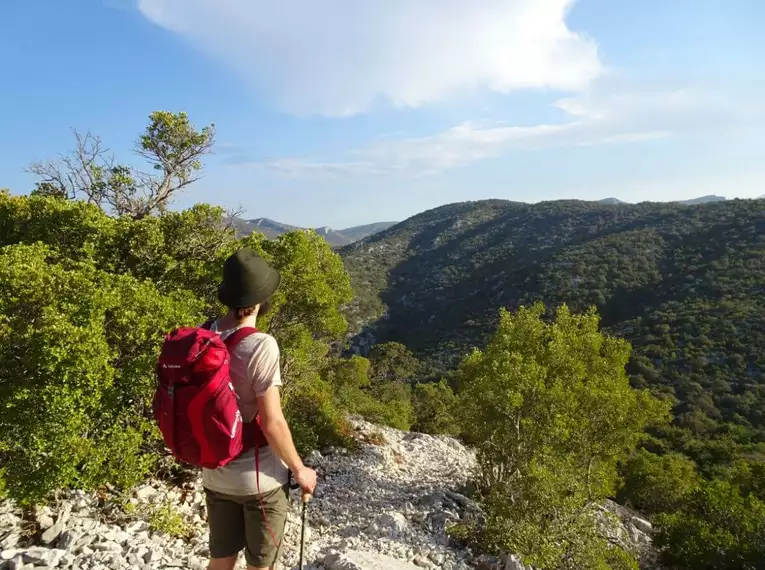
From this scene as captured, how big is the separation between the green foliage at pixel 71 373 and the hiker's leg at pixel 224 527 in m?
4.14

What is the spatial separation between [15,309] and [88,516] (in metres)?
3.23

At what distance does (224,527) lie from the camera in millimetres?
2990

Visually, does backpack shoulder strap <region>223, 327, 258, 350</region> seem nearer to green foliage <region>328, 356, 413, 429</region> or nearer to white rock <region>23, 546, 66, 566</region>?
white rock <region>23, 546, 66, 566</region>

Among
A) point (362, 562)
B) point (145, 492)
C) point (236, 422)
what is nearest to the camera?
point (236, 422)

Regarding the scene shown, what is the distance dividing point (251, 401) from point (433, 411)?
1098 inches

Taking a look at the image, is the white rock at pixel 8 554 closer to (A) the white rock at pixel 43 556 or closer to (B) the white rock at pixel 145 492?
(A) the white rock at pixel 43 556

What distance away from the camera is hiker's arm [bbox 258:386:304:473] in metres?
2.62

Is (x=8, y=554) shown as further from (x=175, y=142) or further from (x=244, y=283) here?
(x=175, y=142)

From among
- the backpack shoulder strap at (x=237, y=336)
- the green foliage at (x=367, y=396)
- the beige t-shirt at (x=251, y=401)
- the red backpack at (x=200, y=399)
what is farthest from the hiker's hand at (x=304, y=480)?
the green foliage at (x=367, y=396)

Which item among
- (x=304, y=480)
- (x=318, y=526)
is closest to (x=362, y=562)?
(x=318, y=526)

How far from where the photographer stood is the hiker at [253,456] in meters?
2.65

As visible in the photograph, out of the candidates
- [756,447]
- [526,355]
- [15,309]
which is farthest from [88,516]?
[756,447]

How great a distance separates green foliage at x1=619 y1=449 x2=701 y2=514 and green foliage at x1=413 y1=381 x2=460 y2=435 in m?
8.35

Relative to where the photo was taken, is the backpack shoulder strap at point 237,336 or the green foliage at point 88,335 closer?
the backpack shoulder strap at point 237,336
